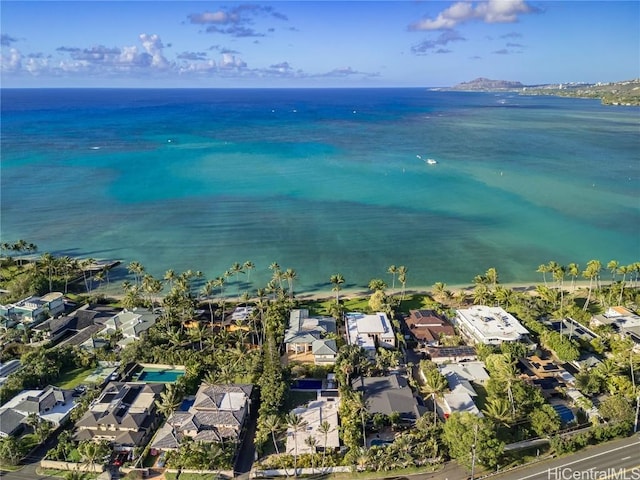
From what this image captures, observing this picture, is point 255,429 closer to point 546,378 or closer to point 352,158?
point 546,378

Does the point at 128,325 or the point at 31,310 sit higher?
the point at 31,310

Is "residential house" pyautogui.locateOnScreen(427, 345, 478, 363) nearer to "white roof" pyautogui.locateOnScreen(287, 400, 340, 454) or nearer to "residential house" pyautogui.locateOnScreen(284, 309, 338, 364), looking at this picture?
"residential house" pyautogui.locateOnScreen(284, 309, 338, 364)

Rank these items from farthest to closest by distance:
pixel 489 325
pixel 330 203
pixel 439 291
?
pixel 330 203
pixel 439 291
pixel 489 325

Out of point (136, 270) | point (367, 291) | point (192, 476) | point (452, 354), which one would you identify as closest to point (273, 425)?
point (192, 476)

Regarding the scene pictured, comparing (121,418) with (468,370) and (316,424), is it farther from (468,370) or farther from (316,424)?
(468,370)

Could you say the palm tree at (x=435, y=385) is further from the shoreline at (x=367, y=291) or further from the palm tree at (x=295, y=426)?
the shoreline at (x=367, y=291)
